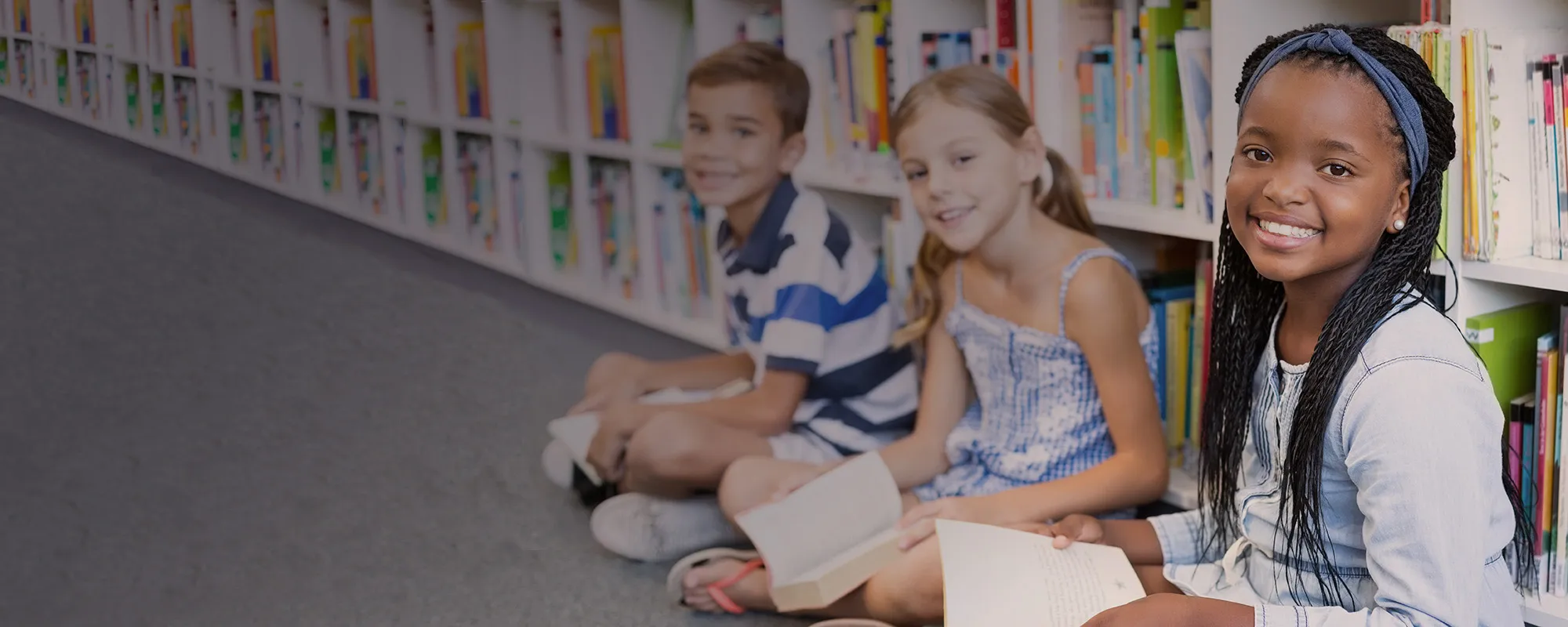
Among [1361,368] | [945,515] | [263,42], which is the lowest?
[945,515]

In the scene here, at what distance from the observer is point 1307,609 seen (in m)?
0.85

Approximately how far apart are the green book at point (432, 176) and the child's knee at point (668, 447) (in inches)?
14.9

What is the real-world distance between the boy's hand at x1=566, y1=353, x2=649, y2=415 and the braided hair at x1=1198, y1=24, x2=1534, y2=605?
0.96 meters

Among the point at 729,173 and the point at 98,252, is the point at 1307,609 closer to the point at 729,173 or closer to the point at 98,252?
the point at 729,173

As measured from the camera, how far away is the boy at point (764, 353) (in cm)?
159

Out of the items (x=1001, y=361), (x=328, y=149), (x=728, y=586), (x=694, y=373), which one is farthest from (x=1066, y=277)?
(x=328, y=149)

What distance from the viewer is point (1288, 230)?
87 centimetres

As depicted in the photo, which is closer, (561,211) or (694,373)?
(694,373)

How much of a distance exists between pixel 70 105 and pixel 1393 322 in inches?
42.6

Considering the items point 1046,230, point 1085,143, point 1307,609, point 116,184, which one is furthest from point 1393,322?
point 116,184

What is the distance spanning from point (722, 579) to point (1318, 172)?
2.54 feet

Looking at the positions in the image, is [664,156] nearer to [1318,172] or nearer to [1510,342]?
[1510,342]

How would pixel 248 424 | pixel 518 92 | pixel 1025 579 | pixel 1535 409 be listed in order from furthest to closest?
pixel 518 92
pixel 248 424
pixel 1535 409
pixel 1025 579

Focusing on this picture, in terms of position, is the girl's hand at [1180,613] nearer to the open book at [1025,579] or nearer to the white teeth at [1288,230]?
the open book at [1025,579]
